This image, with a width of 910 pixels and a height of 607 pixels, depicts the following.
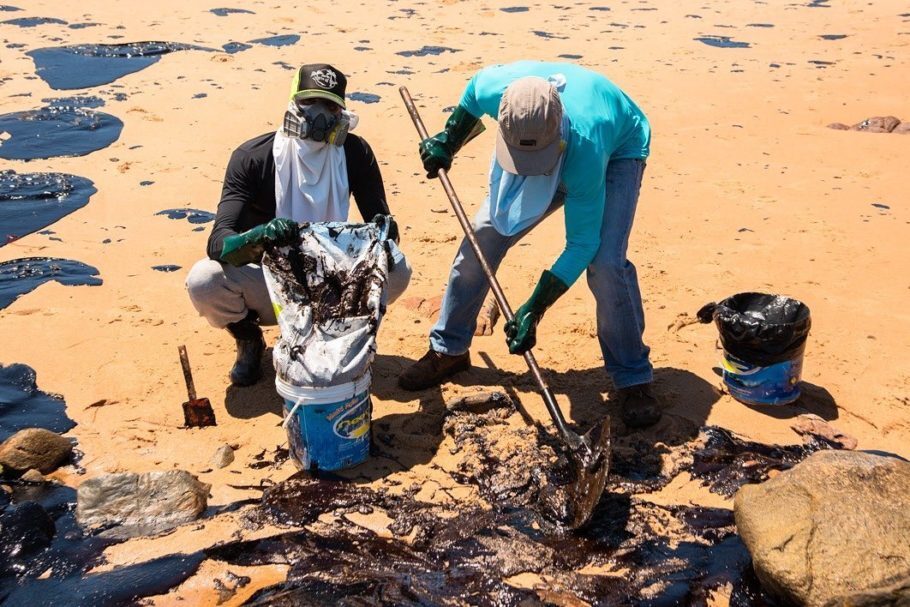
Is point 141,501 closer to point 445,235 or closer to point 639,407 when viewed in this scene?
point 639,407

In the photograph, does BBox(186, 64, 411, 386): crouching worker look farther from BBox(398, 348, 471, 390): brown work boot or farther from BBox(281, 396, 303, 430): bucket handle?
BBox(281, 396, 303, 430): bucket handle

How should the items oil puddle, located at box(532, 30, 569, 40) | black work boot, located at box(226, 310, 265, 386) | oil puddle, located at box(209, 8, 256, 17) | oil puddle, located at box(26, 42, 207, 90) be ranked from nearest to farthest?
black work boot, located at box(226, 310, 265, 386), oil puddle, located at box(26, 42, 207, 90), oil puddle, located at box(532, 30, 569, 40), oil puddle, located at box(209, 8, 256, 17)

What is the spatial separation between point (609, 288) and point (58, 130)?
540 centimetres

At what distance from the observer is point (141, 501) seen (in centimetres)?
314

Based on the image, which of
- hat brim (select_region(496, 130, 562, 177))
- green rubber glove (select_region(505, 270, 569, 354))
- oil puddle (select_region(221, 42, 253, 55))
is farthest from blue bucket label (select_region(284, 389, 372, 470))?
oil puddle (select_region(221, 42, 253, 55))

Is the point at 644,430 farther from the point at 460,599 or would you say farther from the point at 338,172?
the point at 338,172

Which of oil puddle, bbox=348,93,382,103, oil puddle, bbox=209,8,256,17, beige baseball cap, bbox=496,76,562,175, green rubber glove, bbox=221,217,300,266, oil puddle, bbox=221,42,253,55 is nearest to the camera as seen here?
beige baseball cap, bbox=496,76,562,175

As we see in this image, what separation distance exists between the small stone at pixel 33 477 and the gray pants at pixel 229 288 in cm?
97

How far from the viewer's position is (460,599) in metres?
2.76

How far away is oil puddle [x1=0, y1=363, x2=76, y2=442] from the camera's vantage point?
12.0ft

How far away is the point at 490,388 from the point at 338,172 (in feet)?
4.08

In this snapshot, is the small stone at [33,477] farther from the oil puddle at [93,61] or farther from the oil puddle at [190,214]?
the oil puddle at [93,61]

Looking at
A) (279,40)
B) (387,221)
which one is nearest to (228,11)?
(279,40)

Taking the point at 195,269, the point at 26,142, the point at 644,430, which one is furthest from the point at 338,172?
the point at 26,142
